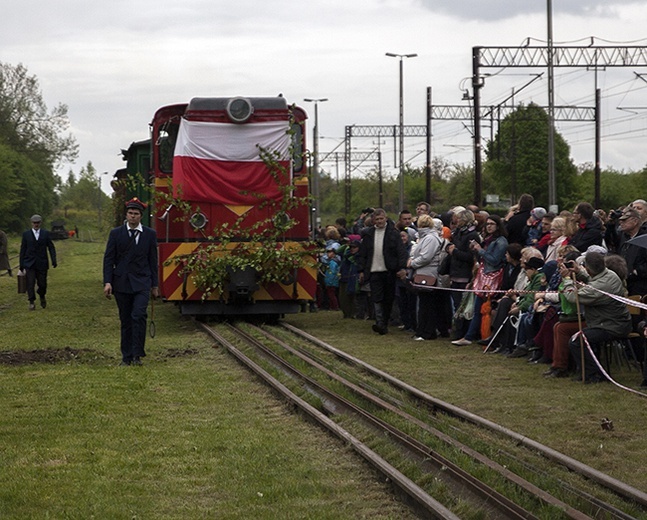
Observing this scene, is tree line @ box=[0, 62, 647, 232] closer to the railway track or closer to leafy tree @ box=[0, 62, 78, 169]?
leafy tree @ box=[0, 62, 78, 169]

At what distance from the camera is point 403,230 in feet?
62.5

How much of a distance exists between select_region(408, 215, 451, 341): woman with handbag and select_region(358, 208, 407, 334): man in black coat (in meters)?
0.34

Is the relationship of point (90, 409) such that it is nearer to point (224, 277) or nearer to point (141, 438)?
point (141, 438)

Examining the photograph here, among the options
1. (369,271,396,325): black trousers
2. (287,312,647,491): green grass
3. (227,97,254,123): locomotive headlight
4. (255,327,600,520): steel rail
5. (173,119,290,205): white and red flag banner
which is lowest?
(287,312,647,491): green grass

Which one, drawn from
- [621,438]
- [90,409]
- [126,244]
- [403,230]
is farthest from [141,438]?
[403,230]

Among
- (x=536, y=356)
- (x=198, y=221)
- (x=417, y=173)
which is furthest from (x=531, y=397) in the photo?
(x=417, y=173)

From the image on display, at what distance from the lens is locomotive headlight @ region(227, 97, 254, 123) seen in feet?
58.3

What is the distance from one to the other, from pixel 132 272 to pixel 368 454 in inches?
247

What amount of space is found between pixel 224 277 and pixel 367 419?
8.48 metres

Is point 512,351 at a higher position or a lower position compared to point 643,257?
lower

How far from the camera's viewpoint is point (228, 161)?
17781 mm

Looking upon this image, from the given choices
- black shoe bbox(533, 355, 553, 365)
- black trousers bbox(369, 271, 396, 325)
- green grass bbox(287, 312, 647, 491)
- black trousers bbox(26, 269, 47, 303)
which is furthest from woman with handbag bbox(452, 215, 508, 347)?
black trousers bbox(26, 269, 47, 303)

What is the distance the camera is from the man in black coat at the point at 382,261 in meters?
17.1

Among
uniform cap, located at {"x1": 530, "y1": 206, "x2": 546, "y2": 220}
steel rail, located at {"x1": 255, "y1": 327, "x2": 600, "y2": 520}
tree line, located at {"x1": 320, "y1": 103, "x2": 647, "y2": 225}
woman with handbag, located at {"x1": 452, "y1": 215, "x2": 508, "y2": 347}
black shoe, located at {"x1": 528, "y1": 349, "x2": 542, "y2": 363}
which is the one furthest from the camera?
tree line, located at {"x1": 320, "y1": 103, "x2": 647, "y2": 225}
